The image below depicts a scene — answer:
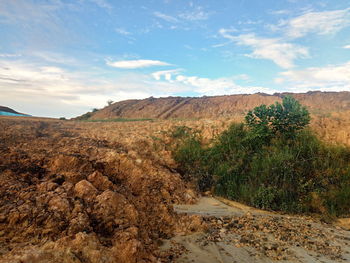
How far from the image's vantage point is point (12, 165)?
4.34 m

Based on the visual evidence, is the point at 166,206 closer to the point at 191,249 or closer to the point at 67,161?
the point at 191,249

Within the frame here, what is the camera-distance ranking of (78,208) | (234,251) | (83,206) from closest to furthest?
(78,208), (83,206), (234,251)

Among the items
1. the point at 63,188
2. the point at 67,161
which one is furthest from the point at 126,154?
the point at 63,188

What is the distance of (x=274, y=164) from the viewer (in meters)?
6.54

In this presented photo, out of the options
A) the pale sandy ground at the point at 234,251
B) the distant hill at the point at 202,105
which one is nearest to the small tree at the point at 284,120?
the pale sandy ground at the point at 234,251

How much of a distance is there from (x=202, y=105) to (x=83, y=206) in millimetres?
27865

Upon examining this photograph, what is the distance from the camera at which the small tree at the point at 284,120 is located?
24.6ft

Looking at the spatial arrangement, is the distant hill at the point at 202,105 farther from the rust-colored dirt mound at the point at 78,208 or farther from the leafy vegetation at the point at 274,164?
the rust-colored dirt mound at the point at 78,208

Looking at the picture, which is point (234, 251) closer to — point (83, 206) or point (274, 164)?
point (83, 206)

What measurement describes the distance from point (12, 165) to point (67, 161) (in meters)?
0.97

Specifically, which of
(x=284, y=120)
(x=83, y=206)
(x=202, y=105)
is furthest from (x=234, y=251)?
(x=202, y=105)

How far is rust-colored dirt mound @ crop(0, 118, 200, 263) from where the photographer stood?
2633 millimetres

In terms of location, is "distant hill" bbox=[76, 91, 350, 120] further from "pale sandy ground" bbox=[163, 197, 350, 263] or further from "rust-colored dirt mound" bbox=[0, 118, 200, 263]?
"pale sandy ground" bbox=[163, 197, 350, 263]

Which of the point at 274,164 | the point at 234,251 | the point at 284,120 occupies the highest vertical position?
the point at 284,120
